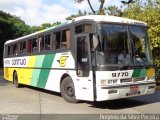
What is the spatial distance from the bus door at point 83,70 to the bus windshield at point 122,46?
571 millimetres

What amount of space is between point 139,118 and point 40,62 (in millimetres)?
6764

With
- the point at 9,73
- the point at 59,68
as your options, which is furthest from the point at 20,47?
the point at 59,68

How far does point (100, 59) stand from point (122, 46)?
1.08 m

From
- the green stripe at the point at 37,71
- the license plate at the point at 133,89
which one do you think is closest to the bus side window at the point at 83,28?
the license plate at the point at 133,89

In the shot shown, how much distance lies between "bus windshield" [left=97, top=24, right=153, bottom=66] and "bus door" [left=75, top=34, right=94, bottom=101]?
1.87 feet

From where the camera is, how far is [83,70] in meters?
11.7

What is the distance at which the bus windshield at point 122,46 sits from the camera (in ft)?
36.2

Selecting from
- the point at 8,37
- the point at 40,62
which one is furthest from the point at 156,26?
the point at 8,37

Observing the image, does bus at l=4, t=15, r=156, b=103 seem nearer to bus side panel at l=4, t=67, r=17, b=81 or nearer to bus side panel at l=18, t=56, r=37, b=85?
bus side panel at l=18, t=56, r=37, b=85

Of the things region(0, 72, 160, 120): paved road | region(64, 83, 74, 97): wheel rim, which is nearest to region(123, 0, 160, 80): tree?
region(0, 72, 160, 120): paved road

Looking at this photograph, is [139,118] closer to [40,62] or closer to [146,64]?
[146,64]

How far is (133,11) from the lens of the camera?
20.0 metres

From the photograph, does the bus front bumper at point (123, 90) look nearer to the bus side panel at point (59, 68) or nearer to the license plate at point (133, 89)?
the license plate at point (133, 89)

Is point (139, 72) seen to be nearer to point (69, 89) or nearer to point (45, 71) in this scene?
point (69, 89)
